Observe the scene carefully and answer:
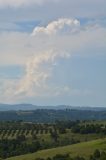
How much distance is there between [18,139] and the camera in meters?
197

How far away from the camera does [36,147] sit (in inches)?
6688

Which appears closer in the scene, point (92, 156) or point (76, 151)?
point (92, 156)

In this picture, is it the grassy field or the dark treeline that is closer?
the dark treeline

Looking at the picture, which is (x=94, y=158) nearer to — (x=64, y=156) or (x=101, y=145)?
(x=64, y=156)

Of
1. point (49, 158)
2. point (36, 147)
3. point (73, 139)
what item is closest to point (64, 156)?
point (49, 158)

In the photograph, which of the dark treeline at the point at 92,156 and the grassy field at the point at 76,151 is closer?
the dark treeline at the point at 92,156

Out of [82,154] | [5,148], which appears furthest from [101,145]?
[5,148]

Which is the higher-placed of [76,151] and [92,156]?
[76,151]

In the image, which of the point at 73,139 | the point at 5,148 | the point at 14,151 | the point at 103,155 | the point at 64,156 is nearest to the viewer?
the point at 103,155

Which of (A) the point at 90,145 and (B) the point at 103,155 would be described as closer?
(B) the point at 103,155

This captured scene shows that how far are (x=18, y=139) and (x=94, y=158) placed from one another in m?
87.9

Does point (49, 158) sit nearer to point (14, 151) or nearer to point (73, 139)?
point (14, 151)

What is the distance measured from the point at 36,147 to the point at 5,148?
17.4 m

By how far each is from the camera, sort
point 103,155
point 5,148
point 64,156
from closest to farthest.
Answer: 1. point 103,155
2. point 64,156
3. point 5,148
